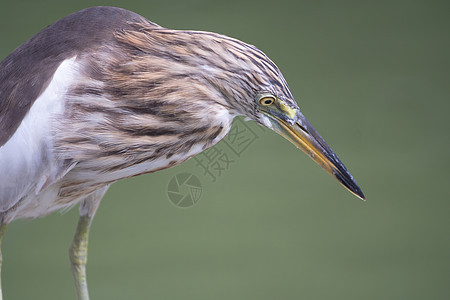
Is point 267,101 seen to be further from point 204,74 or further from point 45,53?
point 45,53

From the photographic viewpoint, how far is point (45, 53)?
2.65 feet

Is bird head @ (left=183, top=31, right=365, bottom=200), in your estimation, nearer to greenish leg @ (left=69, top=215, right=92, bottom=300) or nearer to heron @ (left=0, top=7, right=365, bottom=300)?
heron @ (left=0, top=7, right=365, bottom=300)

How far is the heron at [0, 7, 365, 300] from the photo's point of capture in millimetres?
750

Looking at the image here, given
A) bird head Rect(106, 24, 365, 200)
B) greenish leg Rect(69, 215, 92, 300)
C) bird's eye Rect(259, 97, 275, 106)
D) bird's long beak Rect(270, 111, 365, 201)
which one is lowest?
greenish leg Rect(69, 215, 92, 300)

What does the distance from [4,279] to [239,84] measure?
116 centimetres

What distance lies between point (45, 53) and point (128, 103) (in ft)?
0.52

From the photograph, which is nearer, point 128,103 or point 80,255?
point 128,103

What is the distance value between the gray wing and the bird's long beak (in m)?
0.26

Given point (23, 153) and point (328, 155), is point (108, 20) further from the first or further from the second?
point (328, 155)

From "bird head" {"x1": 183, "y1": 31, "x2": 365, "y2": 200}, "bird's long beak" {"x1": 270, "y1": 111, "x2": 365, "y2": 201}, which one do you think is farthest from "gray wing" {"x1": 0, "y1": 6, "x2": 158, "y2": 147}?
"bird's long beak" {"x1": 270, "y1": 111, "x2": 365, "y2": 201}
